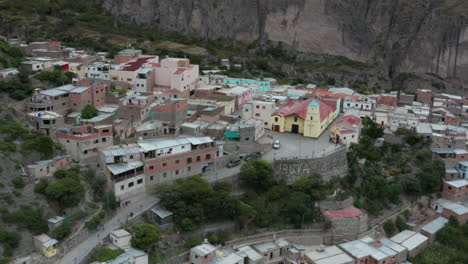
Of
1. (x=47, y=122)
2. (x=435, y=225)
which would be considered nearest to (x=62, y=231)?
(x=47, y=122)

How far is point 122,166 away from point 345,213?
1119cm

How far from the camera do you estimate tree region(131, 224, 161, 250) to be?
2041cm

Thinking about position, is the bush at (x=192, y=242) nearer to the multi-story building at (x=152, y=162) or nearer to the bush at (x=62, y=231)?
the multi-story building at (x=152, y=162)

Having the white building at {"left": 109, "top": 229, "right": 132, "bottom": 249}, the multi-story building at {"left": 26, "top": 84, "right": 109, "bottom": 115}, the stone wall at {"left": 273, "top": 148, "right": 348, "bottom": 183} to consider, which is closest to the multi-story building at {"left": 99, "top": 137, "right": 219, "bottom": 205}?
the white building at {"left": 109, "top": 229, "right": 132, "bottom": 249}

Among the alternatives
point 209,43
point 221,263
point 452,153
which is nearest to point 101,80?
point 221,263

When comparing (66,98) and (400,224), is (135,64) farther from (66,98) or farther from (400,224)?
(400,224)

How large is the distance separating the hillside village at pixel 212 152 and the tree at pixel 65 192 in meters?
0.17

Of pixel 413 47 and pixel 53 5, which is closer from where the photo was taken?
pixel 413 47

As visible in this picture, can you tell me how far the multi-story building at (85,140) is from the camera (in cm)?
2452

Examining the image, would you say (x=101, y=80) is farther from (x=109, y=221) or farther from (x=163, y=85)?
(x=109, y=221)

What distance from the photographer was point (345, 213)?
25.7 metres

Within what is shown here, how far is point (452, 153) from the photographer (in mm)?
30734

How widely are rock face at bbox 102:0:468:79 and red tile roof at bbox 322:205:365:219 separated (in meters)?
29.8

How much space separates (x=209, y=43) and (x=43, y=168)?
39482 mm
